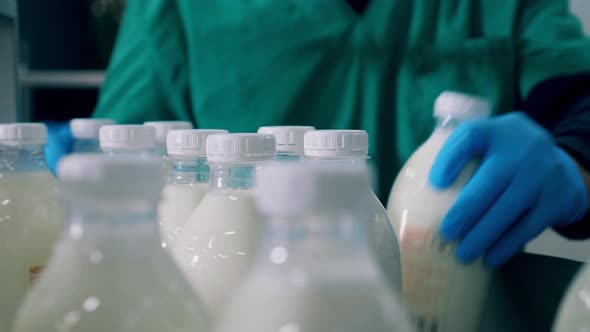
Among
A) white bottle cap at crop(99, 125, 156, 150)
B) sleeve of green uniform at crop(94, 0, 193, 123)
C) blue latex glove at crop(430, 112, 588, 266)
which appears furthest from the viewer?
sleeve of green uniform at crop(94, 0, 193, 123)

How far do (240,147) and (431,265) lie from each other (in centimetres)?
29

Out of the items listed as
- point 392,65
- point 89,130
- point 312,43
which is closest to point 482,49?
point 392,65

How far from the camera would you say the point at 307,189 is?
7.8 inches

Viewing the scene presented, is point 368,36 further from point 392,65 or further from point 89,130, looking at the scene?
point 89,130

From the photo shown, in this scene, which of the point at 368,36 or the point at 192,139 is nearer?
the point at 192,139

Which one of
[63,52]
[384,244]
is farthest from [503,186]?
[63,52]

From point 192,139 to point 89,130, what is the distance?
285mm

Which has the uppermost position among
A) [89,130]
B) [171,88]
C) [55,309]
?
[55,309]

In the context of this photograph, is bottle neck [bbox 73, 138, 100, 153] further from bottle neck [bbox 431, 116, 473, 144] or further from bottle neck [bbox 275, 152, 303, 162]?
bottle neck [bbox 431, 116, 473, 144]

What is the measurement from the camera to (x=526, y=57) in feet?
3.72

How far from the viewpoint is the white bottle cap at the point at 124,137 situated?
487mm

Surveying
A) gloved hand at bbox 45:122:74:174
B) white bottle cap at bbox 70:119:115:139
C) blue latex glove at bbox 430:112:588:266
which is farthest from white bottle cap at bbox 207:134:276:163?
gloved hand at bbox 45:122:74:174

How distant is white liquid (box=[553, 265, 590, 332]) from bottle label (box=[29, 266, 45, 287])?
36 cm

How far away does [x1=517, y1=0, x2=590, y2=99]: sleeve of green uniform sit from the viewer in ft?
3.52
